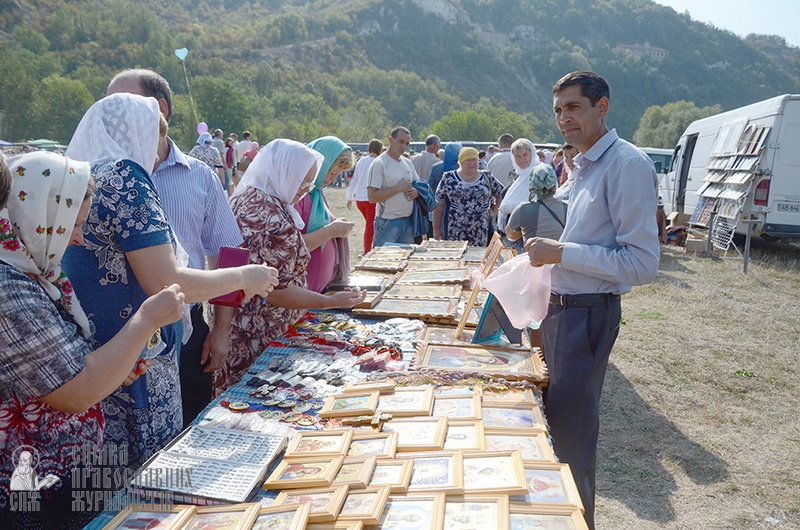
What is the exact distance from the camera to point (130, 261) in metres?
1.57

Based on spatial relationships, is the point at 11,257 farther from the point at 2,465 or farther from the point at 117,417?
the point at 117,417

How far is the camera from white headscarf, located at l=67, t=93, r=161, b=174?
1647mm

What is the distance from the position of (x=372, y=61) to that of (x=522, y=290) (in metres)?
83.7

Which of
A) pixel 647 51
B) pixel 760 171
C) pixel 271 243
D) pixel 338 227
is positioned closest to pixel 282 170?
pixel 271 243

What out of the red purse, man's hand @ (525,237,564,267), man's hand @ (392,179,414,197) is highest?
man's hand @ (392,179,414,197)

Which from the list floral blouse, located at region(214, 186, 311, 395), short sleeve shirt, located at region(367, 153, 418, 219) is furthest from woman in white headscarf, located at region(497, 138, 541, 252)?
floral blouse, located at region(214, 186, 311, 395)

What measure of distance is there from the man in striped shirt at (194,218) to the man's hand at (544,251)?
126 centimetres

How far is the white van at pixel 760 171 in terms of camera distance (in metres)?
7.81

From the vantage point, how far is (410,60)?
84.7 m

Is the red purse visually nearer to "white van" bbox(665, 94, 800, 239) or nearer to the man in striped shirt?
the man in striped shirt

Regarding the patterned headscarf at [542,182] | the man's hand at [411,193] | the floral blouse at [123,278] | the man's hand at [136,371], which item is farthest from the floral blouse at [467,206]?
the man's hand at [136,371]

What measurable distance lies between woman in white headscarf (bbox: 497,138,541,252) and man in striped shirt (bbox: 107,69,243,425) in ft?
8.25

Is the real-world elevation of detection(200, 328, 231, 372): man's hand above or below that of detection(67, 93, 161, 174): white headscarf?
below
